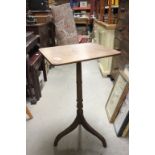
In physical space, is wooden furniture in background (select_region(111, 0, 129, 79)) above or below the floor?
above

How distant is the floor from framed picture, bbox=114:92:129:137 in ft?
0.21

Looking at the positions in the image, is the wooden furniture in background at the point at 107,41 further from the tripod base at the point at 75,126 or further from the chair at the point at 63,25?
the tripod base at the point at 75,126

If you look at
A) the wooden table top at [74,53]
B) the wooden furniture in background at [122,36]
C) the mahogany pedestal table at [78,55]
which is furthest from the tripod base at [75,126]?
the wooden furniture in background at [122,36]

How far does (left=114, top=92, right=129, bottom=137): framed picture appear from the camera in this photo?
1.96 m

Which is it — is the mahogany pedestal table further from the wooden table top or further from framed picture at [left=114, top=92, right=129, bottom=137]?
framed picture at [left=114, top=92, right=129, bottom=137]

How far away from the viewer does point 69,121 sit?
2289 millimetres

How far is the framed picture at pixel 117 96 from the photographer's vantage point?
2090 millimetres

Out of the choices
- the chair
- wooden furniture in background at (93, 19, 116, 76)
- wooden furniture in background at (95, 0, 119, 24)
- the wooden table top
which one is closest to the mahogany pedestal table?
the wooden table top

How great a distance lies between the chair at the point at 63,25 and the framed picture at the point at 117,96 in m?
2.39

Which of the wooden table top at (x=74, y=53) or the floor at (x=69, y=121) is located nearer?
the wooden table top at (x=74, y=53)
